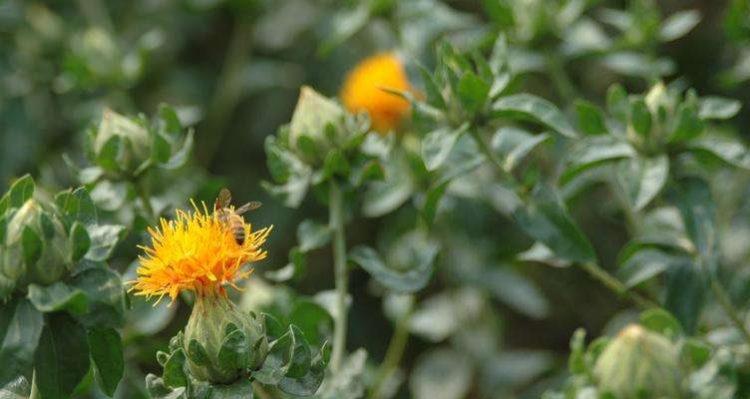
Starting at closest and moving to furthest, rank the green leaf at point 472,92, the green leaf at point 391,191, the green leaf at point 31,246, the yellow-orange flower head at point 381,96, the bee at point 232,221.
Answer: the green leaf at point 31,246 < the bee at point 232,221 < the green leaf at point 472,92 < the green leaf at point 391,191 < the yellow-orange flower head at point 381,96

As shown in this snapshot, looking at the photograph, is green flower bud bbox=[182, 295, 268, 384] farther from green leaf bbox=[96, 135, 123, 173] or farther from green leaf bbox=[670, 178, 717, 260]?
green leaf bbox=[670, 178, 717, 260]

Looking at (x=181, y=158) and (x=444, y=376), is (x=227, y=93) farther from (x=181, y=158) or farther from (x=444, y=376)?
(x=181, y=158)

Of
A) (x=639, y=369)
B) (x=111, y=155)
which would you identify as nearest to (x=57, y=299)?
(x=111, y=155)

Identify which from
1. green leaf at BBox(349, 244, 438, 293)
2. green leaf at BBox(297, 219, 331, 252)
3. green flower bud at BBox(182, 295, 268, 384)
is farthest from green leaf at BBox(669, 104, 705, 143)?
green flower bud at BBox(182, 295, 268, 384)

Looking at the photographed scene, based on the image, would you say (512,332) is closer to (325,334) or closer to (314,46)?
(314,46)

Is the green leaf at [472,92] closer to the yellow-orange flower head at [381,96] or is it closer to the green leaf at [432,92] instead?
the green leaf at [432,92]

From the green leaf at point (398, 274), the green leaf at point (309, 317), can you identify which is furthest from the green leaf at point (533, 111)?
the green leaf at point (309, 317)

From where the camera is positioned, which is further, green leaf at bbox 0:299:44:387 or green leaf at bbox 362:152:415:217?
green leaf at bbox 362:152:415:217
